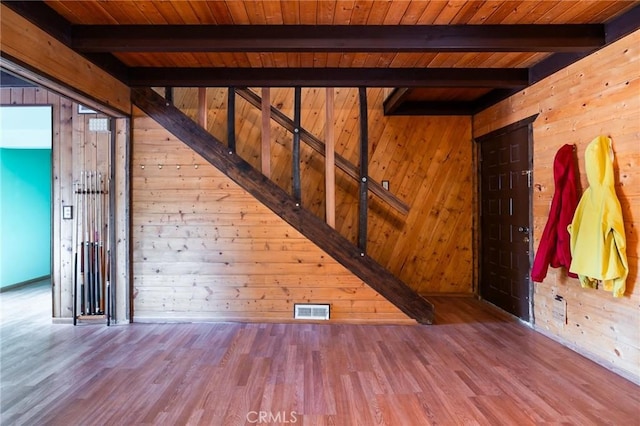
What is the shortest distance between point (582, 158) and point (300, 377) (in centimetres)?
296

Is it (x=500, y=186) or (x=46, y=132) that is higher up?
(x=46, y=132)

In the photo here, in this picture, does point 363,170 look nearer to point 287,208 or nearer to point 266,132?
point 287,208

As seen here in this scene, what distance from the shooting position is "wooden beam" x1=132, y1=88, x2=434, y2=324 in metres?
3.57

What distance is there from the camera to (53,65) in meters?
2.51

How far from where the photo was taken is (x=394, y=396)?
87.0 inches

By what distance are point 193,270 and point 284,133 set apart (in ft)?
7.32

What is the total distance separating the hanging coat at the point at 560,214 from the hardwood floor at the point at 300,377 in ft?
2.62

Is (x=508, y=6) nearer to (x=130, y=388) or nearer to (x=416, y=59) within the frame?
(x=416, y=59)

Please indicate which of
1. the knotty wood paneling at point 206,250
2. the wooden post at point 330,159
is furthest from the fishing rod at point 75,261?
the wooden post at point 330,159

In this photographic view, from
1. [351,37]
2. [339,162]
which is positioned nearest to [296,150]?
[339,162]

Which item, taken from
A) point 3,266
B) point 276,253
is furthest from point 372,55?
point 3,266

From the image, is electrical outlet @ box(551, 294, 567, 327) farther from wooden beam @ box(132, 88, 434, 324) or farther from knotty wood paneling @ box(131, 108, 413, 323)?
knotty wood paneling @ box(131, 108, 413, 323)

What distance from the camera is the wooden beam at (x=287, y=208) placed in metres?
3.57

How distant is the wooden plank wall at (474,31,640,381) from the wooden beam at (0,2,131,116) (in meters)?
4.24
